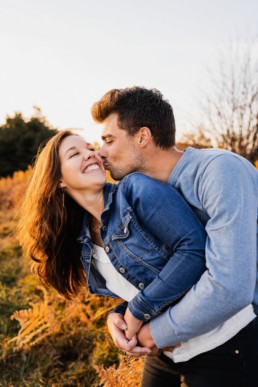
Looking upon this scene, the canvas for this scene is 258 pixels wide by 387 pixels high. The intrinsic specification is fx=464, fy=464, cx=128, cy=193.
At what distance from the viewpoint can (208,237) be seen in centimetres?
186

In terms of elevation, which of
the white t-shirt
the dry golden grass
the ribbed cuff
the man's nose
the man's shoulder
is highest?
the man's nose

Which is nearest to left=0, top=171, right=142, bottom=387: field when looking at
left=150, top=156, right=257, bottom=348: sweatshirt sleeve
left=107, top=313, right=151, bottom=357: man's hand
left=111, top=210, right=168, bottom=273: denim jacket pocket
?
left=107, top=313, right=151, bottom=357: man's hand

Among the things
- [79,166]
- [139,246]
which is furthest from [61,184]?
[139,246]

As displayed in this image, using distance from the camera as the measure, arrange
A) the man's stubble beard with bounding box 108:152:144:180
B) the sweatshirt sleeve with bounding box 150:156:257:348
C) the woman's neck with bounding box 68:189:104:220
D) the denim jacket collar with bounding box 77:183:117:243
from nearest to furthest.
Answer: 1. the sweatshirt sleeve with bounding box 150:156:257:348
2. the denim jacket collar with bounding box 77:183:117:243
3. the woman's neck with bounding box 68:189:104:220
4. the man's stubble beard with bounding box 108:152:144:180

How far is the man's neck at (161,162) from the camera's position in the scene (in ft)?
7.48

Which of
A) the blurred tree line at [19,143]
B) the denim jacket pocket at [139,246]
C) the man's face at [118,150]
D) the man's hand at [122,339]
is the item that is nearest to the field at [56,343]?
the man's hand at [122,339]

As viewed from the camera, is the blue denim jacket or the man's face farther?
the man's face

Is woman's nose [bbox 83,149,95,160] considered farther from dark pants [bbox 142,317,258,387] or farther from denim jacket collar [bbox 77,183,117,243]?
dark pants [bbox 142,317,258,387]

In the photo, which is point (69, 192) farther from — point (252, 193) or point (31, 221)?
point (252, 193)

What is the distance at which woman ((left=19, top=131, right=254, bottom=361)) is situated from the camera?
74.2 inches

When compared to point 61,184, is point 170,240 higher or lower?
lower

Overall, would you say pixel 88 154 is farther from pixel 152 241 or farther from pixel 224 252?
pixel 224 252

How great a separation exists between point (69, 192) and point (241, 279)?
3.53 ft

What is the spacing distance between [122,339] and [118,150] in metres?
0.95
